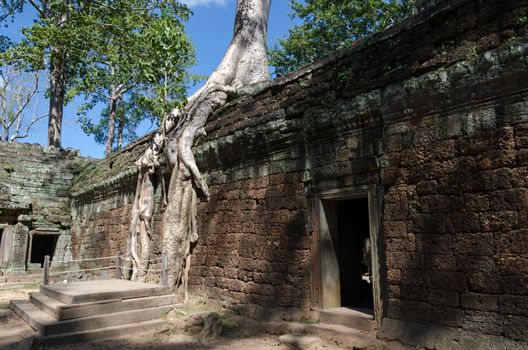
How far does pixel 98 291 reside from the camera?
6098mm

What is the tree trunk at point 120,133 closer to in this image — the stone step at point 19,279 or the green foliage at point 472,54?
the stone step at point 19,279

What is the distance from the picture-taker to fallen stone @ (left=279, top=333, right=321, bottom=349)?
191 inches

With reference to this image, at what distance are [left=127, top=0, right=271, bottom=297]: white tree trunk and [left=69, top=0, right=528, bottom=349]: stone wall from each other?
0.79m

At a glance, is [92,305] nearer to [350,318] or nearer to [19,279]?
[350,318]

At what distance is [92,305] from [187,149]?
3.35 metres

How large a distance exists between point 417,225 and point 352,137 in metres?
1.43

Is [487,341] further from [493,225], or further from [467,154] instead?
[467,154]

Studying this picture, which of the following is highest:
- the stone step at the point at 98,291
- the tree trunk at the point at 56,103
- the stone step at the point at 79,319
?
the tree trunk at the point at 56,103

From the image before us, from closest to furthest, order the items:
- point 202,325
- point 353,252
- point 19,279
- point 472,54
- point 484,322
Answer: point 484,322 < point 472,54 < point 202,325 < point 353,252 < point 19,279

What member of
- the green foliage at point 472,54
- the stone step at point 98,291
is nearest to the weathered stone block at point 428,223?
the green foliage at point 472,54

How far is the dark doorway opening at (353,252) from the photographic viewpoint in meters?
6.35

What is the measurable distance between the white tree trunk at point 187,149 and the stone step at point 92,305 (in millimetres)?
908

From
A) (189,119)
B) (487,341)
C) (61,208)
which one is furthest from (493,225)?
(61,208)

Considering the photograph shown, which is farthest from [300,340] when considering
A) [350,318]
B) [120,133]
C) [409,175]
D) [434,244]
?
[120,133]
